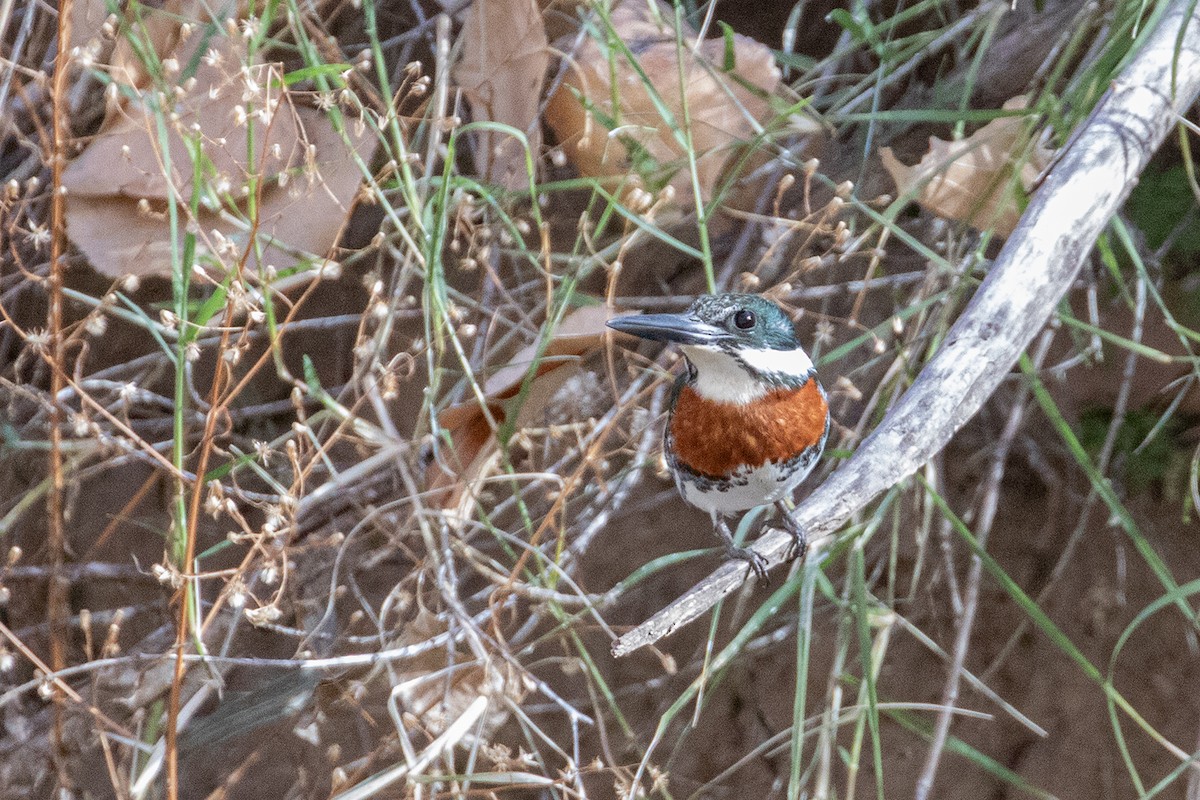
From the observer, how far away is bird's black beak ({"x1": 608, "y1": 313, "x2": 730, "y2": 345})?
146 centimetres

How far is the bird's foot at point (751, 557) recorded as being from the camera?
1583mm

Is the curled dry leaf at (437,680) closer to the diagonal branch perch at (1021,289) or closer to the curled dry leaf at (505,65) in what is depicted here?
the diagonal branch perch at (1021,289)

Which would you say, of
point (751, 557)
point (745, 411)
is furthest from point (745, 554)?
point (745, 411)

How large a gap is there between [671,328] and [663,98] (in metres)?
0.67

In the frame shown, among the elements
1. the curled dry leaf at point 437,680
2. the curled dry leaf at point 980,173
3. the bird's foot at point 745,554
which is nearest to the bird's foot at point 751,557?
the bird's foot at point 745,554

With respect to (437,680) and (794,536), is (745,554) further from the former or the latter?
(437,680)

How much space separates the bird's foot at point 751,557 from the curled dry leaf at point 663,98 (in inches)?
26.6

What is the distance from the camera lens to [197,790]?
8.87 feet

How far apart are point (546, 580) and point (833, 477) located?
0.58 m

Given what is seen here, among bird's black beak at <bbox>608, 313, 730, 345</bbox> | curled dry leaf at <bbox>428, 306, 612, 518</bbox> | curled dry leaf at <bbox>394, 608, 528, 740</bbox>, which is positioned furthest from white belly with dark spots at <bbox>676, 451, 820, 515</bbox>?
curled dry leaf at <bbox>394, 608, 528, 740</bbox>

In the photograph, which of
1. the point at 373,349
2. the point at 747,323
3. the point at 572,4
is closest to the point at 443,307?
the point at 373,349

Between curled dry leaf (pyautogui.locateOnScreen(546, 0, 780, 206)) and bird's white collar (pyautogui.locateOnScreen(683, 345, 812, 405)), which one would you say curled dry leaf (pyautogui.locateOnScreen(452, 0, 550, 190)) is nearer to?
curled dry leaf (pyautogui.locateOnScreen(546, 0, 780, 206))

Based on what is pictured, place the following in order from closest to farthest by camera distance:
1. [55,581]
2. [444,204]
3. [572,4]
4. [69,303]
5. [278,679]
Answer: [444,204]
[55,581]
[572,4]
[278,679]
[69,303]

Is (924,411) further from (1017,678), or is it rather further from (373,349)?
(1017,678)
